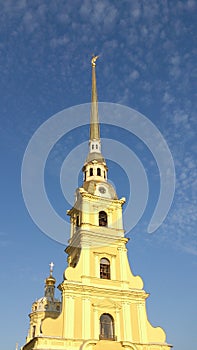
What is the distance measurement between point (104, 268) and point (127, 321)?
4.74m

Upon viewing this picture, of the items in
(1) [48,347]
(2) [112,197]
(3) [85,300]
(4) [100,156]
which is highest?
(4) [100,156]

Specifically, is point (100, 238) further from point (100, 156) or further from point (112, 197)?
point (100, 156)

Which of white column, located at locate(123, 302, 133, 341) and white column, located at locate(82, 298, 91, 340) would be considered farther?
white column, located at locate(123, 302, 133, 341)

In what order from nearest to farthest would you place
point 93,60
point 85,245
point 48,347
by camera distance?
point 48,347, point 85,245, point 93,60

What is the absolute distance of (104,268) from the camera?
3059cm

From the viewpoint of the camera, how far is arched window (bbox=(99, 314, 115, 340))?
87.9 feet

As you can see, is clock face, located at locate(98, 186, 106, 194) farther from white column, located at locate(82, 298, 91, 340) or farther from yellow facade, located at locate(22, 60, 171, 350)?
white column, located at locate(82, 298, 91, 340)

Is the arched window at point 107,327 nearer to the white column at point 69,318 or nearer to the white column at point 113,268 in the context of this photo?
the white column at point 69,318

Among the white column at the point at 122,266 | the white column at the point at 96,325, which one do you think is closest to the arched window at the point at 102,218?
the white column at the point at 122,266

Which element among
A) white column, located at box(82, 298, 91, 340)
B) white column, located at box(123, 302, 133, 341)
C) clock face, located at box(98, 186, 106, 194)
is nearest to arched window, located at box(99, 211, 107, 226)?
clock face, located at box(98, 186, 106, 194)

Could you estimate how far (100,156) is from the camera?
135 ft

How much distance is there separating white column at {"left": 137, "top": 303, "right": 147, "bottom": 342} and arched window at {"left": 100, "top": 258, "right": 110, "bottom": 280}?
3.49 metres

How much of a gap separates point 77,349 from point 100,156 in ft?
70.9

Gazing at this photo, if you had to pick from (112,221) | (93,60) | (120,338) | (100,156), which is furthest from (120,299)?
(93,60)
